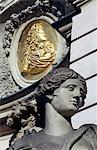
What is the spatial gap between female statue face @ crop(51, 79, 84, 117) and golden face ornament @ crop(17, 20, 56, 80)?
21.9 ft

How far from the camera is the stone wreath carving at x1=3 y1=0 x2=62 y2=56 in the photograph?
9703mm

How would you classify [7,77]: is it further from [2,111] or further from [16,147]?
[16,147]

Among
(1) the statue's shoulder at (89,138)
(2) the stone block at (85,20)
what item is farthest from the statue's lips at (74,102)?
(2) the stone block at (85,20)

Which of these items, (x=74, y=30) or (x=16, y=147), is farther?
(x=74, y=30)

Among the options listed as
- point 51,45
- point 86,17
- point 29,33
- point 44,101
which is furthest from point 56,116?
point 29,33

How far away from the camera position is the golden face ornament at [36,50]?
31.6 feet

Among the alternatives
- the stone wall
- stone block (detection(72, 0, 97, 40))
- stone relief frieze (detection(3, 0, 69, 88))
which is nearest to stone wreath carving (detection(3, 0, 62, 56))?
stone relief frieze (detection(3, 0, 69, 88))

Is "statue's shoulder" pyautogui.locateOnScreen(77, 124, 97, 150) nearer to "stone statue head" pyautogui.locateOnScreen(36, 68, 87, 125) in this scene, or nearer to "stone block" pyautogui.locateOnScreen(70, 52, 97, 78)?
"stone statue head" pyautogui.locateOnScreen(36, 68, 87, 125)

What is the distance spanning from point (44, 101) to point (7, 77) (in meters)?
7.79

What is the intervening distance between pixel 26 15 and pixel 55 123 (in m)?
7.75

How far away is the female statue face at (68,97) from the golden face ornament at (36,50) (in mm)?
6669

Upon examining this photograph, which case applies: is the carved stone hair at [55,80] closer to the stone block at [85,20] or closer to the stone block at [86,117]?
the stone block at [86,117]

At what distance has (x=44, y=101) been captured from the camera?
2.75m

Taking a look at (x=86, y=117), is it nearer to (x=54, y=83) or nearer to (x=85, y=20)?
(x=85, y=20)
